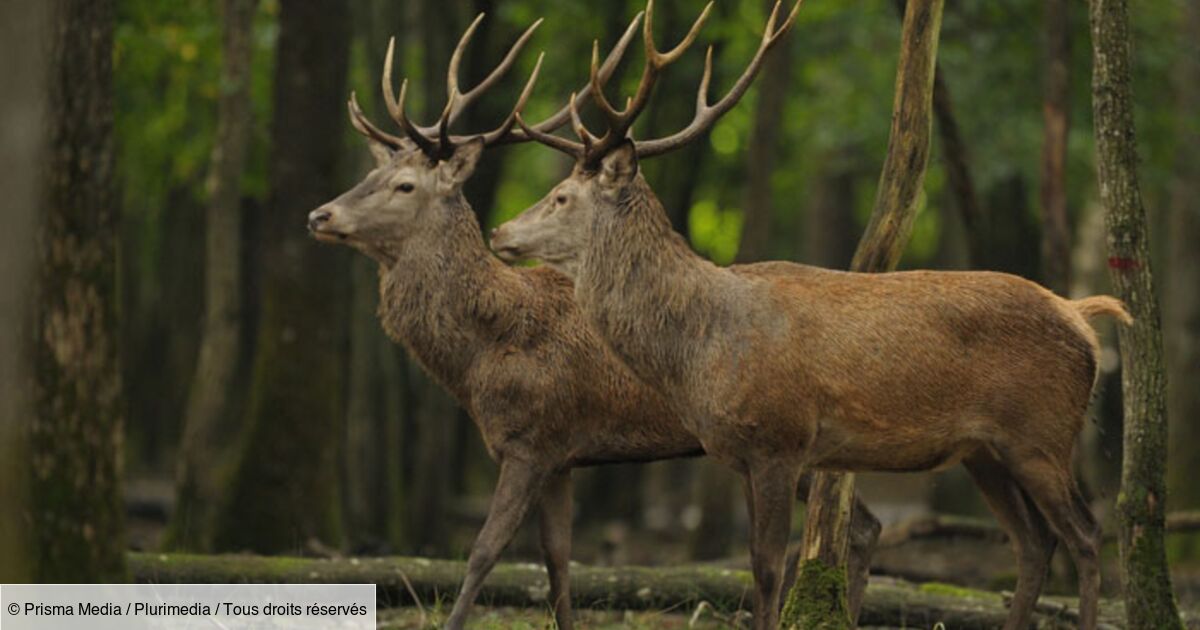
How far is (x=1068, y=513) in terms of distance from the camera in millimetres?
7941

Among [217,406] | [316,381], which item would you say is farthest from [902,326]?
[217,406]

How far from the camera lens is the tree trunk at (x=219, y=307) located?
540 inches

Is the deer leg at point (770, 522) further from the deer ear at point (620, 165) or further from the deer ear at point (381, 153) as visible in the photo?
the deer ear at point (381, 153)

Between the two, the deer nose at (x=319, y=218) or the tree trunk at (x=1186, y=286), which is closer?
the deer nose at (x=319, y=218)

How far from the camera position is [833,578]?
821 cm

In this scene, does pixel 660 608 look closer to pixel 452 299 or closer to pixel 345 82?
pixel 452 299

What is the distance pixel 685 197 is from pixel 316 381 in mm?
7101

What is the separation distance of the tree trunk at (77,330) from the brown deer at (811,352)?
5.77 ft

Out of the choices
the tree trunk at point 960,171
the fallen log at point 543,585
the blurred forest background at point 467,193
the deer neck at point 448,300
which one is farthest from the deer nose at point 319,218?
the tree trunk at point 960,171

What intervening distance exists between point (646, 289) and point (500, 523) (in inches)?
51.5

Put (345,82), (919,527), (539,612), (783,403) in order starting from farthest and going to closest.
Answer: (345,82)
(919,527)
(539,612)
(783,403)

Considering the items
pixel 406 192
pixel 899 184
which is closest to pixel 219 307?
pixel 406 192

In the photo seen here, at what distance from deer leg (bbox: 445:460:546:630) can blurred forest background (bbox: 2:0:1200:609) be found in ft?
11.1

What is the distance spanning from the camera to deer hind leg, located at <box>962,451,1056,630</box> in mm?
8273
